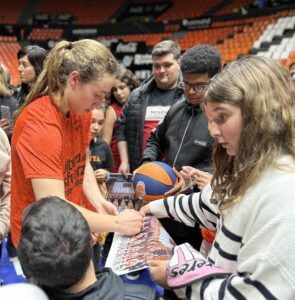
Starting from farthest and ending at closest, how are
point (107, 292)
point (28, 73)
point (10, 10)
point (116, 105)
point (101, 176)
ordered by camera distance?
point (10, 10) < point (116, 105) < point (28, 73) < point (101, 176) < point (107, 292)

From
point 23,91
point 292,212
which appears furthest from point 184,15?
point 292,212

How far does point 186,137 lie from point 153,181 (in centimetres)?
36

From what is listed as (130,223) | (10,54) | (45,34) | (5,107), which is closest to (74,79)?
(130,223)

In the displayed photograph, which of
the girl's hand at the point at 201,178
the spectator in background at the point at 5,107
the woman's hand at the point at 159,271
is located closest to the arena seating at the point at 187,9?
the spectator in background at the point at 5,107

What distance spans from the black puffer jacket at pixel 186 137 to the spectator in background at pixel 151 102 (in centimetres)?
78

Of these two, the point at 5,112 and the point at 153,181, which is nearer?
the point at 153,181

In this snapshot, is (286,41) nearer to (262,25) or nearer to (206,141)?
(262,25)

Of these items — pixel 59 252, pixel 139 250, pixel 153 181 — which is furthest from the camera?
pixel 153 181

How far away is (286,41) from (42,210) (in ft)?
42.2

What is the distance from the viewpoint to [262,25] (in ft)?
50.5

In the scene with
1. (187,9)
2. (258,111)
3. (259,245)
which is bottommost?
(259,245)

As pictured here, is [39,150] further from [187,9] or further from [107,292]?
[187,9]

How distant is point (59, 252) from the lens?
1070 millimetres

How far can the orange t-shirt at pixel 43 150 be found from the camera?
1.54m
